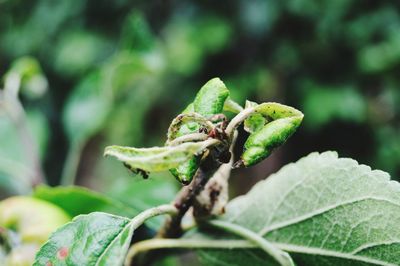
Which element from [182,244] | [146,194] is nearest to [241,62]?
[146,194]

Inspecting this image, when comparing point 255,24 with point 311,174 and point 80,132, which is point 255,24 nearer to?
point 80,132

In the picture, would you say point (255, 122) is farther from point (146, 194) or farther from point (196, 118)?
point (146, 194)

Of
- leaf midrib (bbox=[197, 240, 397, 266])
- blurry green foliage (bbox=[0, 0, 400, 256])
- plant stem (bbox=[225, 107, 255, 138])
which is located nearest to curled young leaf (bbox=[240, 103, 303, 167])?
plant stem (bbox=[225, 107, 255, 138])

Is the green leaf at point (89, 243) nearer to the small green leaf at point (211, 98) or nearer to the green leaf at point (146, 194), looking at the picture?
the small green leaf at point (211, 98)

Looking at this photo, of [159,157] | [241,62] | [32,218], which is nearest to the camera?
[159,157]

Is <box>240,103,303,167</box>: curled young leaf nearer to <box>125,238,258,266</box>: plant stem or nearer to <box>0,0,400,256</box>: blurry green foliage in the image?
<box>125,238,258,266</box>: plant stem

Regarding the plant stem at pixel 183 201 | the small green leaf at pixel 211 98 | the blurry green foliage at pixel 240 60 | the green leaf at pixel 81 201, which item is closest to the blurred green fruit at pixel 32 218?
the green leaf at pixel 81 201
